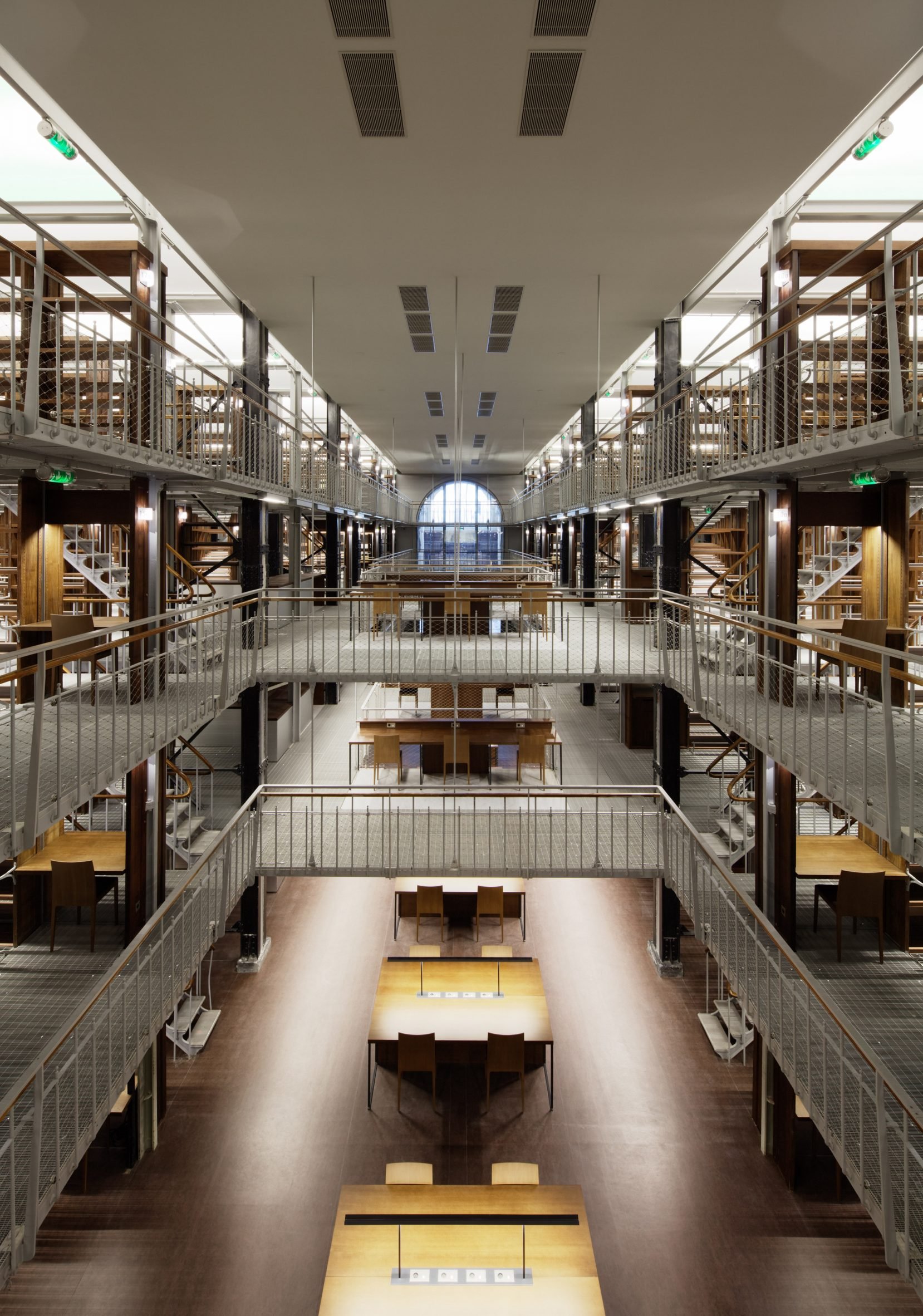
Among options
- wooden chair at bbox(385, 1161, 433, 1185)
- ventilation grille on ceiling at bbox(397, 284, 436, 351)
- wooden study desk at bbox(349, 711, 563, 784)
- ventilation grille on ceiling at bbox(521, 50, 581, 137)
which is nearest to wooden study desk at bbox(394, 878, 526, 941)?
wooden study desk at bbox(349, 711, 563, 784)

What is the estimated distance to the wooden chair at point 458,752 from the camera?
905 centimetres

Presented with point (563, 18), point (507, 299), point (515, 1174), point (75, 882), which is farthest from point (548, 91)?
point (515, 1174)

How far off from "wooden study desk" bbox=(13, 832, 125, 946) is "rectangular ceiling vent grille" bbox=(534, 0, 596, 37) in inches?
235

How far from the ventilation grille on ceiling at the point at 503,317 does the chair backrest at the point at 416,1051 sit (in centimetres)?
652

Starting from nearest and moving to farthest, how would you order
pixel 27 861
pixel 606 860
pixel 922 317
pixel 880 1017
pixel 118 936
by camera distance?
pixel 880 1017
pixel 118 936
pixel 27 861
pixel 606 860
pixel 922 317

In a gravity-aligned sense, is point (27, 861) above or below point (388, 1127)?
above

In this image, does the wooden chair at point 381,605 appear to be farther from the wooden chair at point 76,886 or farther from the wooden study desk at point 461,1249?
the wooden study desk at point 461,1249

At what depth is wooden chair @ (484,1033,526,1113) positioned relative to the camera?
6.67 m

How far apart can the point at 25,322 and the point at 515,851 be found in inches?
230

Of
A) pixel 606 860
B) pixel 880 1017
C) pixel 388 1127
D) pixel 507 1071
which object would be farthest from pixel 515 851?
pixel 880 1017

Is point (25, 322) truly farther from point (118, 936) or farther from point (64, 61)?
point (118, 936)

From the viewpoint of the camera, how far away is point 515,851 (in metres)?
7.36

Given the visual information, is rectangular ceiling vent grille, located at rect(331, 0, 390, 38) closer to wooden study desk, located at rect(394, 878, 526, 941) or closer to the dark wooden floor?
the dark wooden floor

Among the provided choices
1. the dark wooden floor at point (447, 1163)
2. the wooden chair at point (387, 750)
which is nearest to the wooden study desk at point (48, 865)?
the dark wooden floor at point (447, 1163)
